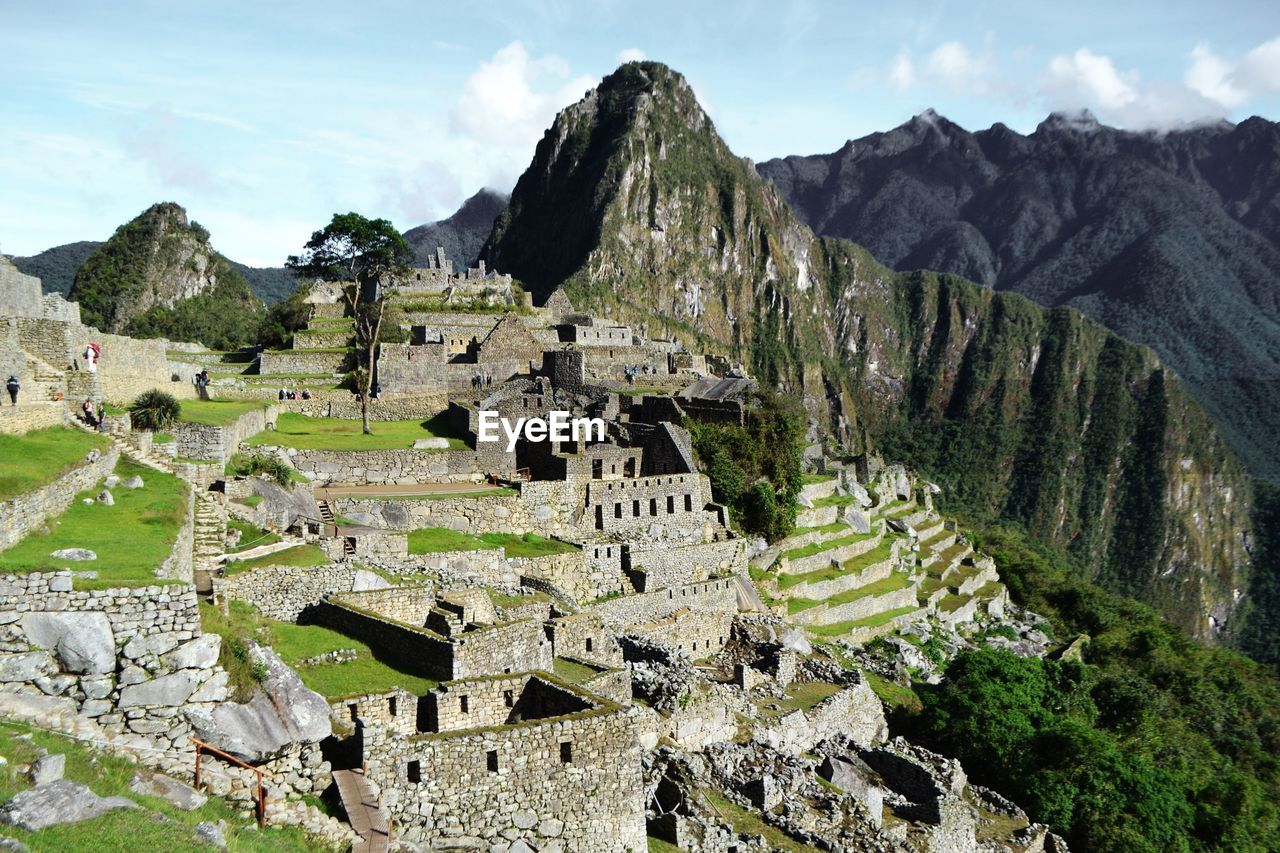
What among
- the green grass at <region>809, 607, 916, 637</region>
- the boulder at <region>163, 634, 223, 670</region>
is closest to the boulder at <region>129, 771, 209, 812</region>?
the boulder at <region>163, 634, 223, 670</region>

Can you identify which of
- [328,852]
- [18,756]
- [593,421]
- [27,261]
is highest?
[27,261]

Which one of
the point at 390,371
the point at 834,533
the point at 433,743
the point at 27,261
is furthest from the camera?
the point at 27,261

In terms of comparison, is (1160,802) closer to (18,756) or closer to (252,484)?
(252,484)

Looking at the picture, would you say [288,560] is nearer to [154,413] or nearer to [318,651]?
[318,651]

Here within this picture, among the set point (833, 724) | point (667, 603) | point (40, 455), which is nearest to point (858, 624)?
point (833, 724)

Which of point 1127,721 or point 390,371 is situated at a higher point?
point 390,371

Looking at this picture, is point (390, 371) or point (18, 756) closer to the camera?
point (18, 756)

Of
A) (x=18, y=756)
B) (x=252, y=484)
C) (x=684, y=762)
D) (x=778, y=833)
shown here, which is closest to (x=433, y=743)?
(x=18, y=756)
